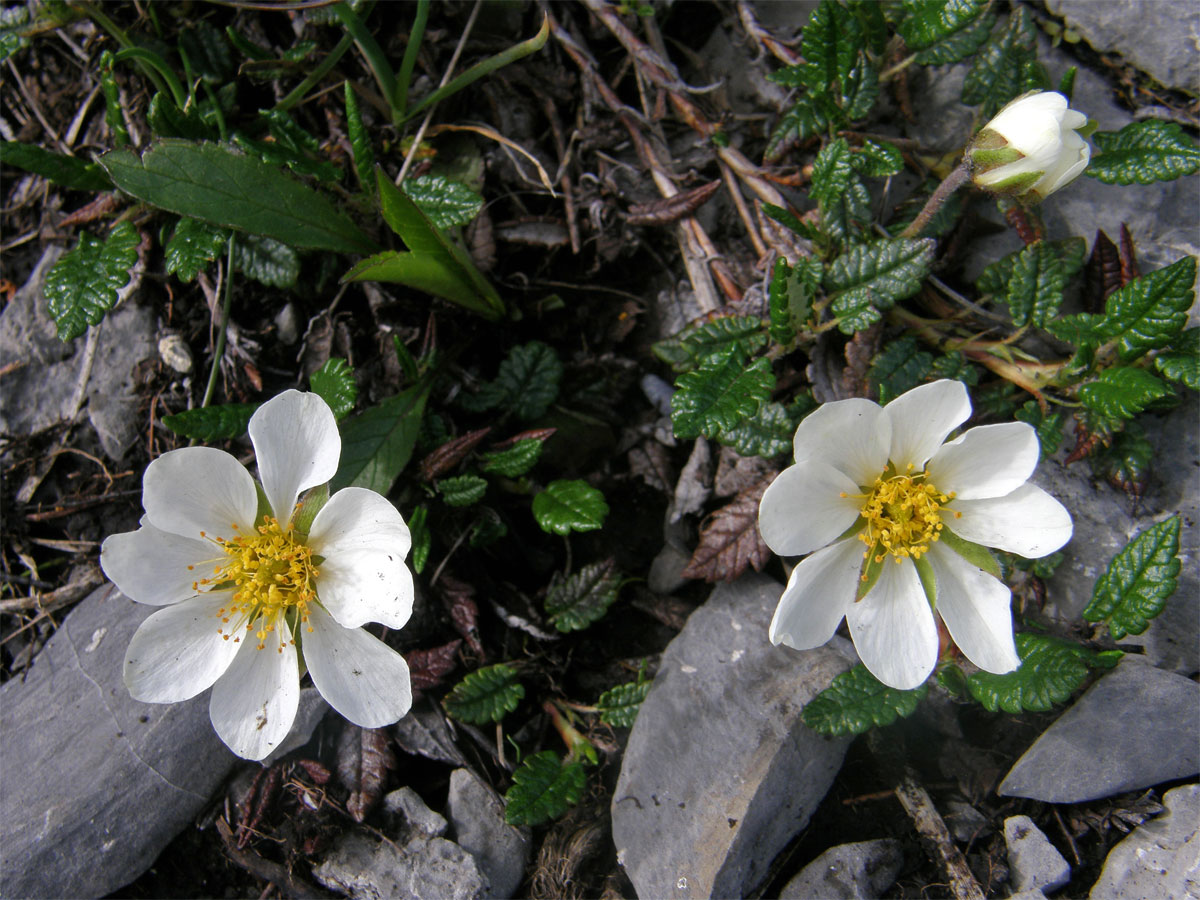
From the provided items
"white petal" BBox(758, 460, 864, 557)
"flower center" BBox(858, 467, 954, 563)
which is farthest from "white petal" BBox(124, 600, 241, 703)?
"flower center" BBox(858, 467, 954, 563)

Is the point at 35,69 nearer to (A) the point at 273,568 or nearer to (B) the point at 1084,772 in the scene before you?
(A) the point at 273,568

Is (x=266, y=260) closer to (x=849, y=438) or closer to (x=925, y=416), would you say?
(x=849, y=438)

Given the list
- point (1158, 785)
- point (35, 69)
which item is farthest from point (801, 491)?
point (35, 69)

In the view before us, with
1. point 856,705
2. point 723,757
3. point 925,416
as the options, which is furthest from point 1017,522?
point 723,757

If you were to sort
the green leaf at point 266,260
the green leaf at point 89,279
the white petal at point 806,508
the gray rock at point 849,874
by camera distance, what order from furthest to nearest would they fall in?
the green leaf at point 266,260 < the green leaf at point 89,279 < the gray rock at point 849,874 < the white petal at point 806,508

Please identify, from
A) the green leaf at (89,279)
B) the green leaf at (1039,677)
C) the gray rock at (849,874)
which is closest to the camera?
the green leaf at (1039,677)

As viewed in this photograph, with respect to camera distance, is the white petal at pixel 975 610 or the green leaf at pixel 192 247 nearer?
the white petal at pixel 975 610

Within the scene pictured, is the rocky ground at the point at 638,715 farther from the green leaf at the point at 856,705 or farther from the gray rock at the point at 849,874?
the green leaf at the point at 856,705

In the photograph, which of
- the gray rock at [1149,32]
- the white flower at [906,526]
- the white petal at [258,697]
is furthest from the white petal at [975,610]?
the gray rock at [1149,32]
